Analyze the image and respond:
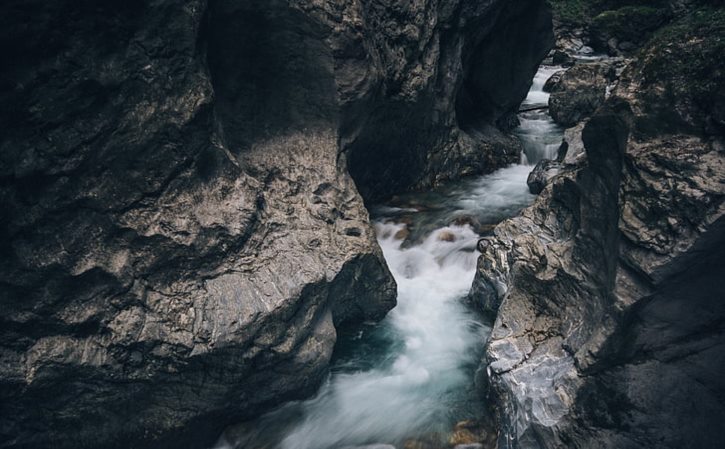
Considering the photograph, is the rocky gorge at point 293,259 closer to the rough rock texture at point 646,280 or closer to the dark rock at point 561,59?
the rough rock texture at point 646,280

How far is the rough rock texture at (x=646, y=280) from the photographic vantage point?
145 inches

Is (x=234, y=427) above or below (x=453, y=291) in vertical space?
below

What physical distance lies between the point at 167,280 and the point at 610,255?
4.46m

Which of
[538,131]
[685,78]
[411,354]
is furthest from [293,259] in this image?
[538,131]

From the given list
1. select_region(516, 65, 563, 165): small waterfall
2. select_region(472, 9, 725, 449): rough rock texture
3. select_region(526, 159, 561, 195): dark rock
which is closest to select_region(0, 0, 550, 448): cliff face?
select_region(472, 9, 725, 449): rough rock texture

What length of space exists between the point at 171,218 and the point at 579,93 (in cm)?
1369

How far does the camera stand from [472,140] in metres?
12.2

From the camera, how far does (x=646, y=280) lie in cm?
386

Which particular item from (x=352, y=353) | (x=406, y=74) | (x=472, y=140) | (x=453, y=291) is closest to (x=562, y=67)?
(x=472, y=140)

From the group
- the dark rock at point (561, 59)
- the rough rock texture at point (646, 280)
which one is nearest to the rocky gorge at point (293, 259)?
the rough rock texture at point (646, 280)

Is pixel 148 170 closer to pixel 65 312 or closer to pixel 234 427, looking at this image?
pixel 65 312

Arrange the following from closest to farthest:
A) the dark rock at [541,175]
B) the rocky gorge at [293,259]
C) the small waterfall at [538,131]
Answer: the rocky gorge at [293,259], the dark rock at [541,175], the small waterfall at [538,131]

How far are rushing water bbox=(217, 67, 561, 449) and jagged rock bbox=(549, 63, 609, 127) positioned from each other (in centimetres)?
580

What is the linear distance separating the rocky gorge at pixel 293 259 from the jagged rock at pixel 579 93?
941 centimetres
